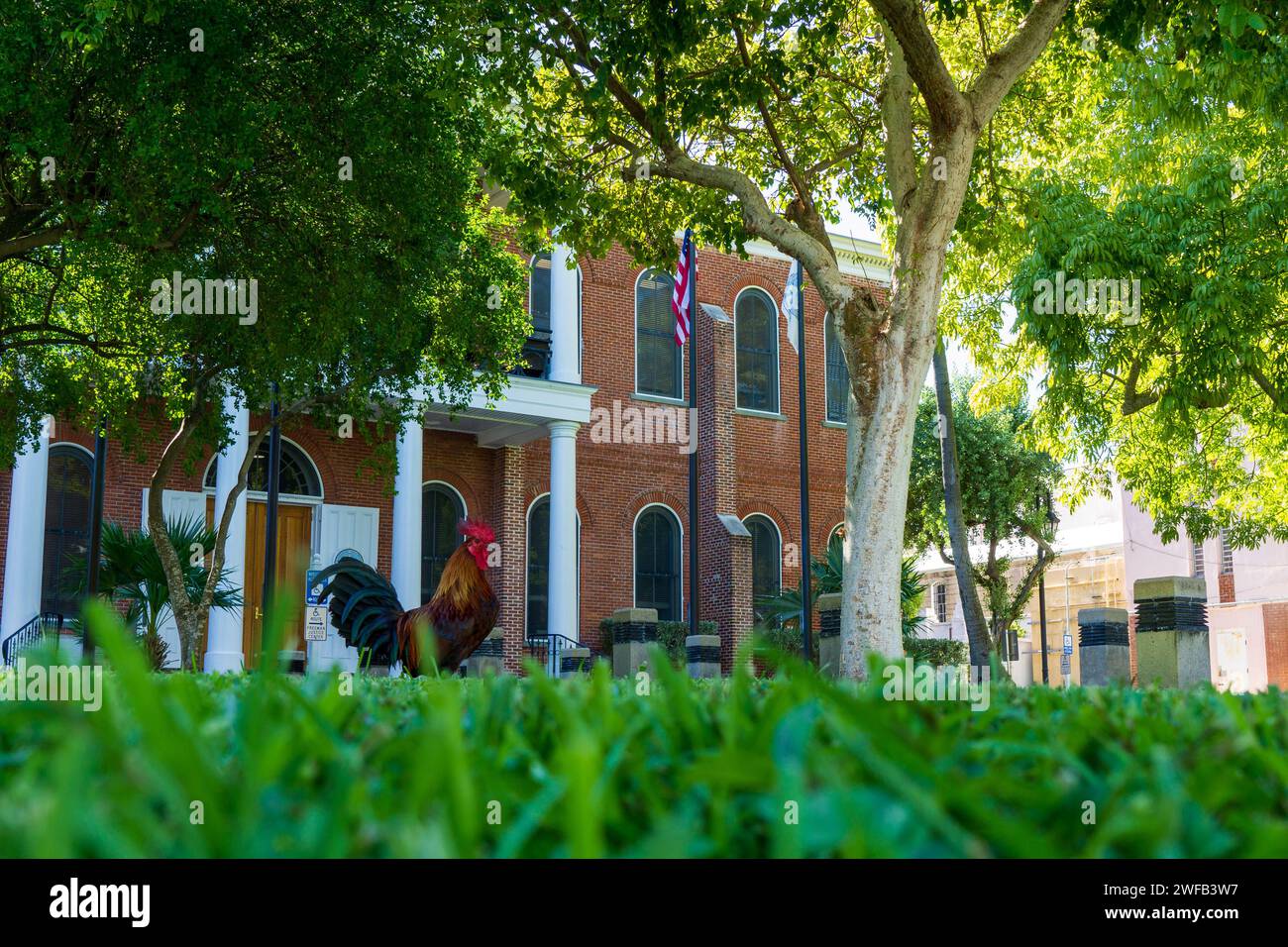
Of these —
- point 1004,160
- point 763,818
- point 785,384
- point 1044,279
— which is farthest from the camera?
point 785,384

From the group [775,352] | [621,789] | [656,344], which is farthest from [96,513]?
[775,352]

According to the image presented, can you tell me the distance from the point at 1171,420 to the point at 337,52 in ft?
46.7

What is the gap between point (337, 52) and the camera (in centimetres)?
1094

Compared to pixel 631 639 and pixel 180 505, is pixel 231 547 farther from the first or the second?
pixel 631 639

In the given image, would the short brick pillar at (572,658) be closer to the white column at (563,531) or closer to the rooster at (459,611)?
the white column at (563,531)

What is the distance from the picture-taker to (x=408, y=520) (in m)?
21.6

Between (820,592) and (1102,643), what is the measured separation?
10720 millimetres

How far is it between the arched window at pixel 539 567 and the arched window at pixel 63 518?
9101 mm

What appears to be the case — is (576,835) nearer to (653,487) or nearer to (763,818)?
(763,818)

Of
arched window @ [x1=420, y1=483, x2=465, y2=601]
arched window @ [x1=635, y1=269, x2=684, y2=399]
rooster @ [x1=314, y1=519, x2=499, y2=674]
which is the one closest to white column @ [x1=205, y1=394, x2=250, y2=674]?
arched window @ [x1=420, y1=483, x2=465, y2=601]

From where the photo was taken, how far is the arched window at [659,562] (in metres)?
27.0

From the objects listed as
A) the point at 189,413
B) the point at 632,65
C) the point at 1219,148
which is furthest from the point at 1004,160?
the point at 189,413

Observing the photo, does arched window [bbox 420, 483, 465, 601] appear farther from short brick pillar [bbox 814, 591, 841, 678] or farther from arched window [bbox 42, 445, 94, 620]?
short brick pillar [bbox 814, 591, 841, 678]

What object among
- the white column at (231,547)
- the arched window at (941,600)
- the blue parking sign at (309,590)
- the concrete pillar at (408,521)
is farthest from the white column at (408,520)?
the arched window at (941,600)
